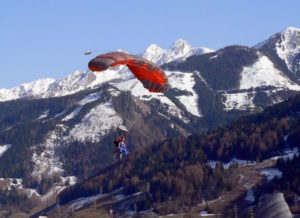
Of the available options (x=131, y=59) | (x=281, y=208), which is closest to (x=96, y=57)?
(x=131, y=59)

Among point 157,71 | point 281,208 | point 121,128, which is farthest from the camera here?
point 281,208

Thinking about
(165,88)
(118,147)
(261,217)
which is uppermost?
(165,88)

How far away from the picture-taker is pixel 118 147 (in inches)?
3565

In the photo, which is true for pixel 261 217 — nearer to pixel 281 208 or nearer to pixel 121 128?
pixel 281 208

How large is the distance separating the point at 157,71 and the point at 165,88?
414cm

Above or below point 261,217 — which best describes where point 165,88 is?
above

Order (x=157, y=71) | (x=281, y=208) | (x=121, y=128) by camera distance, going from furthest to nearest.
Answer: (x=281, y=208) < (x=157, y=71) < (x=121, y=128)

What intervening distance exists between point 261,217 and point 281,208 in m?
4.38

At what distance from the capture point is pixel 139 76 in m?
95.4

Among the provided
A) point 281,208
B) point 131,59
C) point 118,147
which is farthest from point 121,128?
point 281,208

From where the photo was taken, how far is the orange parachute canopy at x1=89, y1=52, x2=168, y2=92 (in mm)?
86875

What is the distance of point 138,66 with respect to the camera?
92.2 m

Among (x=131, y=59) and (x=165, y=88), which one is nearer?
(x=131, y=59)

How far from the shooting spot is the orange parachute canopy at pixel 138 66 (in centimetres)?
8688
